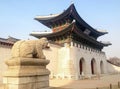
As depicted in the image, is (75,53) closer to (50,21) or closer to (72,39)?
(72,39)

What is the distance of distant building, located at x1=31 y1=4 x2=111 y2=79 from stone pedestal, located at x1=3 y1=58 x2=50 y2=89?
13942 mm

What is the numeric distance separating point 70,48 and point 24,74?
53.3ft

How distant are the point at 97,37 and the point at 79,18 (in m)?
10.7

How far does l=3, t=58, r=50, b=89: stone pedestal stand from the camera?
5.38 meters

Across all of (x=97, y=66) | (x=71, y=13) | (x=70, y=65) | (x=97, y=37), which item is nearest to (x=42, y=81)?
(x=70, y=65)

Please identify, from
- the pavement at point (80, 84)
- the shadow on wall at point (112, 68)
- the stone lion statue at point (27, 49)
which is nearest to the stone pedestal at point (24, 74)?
the stone lion statue at point (27, 49)

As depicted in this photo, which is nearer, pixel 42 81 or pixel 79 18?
pixel 42 81

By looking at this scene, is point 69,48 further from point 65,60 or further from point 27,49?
point 27,49

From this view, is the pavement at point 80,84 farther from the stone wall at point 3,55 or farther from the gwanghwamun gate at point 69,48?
the stone wall at point 3,55

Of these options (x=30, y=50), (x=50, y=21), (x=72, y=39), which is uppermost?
(x=50, y=21)

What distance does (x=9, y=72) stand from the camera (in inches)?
221

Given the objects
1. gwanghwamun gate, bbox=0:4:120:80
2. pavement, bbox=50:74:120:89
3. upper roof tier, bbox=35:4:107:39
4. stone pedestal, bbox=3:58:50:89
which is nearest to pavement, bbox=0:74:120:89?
pavement, bbox=50:74:120:89

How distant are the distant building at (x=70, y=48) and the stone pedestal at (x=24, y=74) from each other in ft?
45.7

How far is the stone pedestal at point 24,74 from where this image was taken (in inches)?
212
